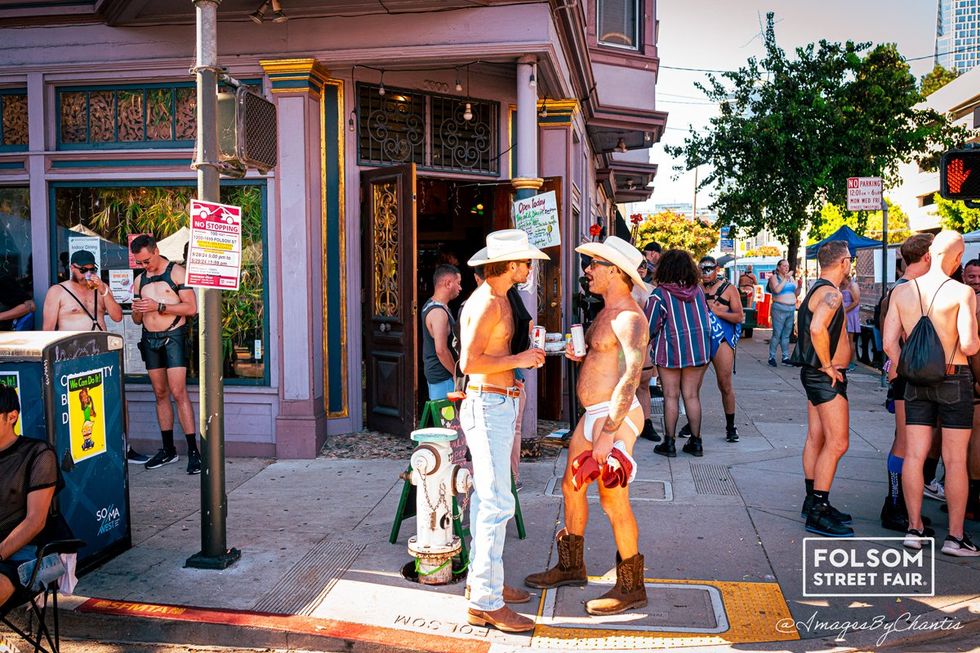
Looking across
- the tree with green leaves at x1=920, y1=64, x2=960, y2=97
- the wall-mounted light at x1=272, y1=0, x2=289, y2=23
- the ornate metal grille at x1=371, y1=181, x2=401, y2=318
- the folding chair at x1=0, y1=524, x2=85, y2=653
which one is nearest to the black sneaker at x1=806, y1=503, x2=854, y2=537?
the ornate metal grille at x1=371, y1=181, x2=401, y2=318

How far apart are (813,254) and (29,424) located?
795 inches

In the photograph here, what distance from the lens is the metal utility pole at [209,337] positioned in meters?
5.09

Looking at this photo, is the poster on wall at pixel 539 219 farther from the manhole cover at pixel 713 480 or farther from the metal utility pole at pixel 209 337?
the metal utility pole at pixel 209 337

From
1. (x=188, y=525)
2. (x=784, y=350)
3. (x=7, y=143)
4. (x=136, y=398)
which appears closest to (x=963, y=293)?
(x=188, y=525)

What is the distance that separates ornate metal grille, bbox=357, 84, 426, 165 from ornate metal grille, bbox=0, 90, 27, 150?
3382mm

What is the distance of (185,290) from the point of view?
773 centimetres

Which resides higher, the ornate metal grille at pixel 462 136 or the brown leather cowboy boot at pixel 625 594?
the ornate metal grille at pixel 462 136

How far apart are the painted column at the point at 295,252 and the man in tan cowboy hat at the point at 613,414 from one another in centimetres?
417

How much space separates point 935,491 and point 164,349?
6.62m

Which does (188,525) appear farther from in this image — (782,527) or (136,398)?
(782,527)

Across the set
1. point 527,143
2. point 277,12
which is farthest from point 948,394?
point 277,12

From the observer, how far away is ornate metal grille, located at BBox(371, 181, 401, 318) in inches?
335

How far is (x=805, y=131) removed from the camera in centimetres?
2055

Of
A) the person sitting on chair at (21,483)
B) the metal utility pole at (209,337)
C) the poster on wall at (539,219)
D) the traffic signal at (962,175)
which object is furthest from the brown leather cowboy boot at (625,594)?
the poster on wall at (539,219)
